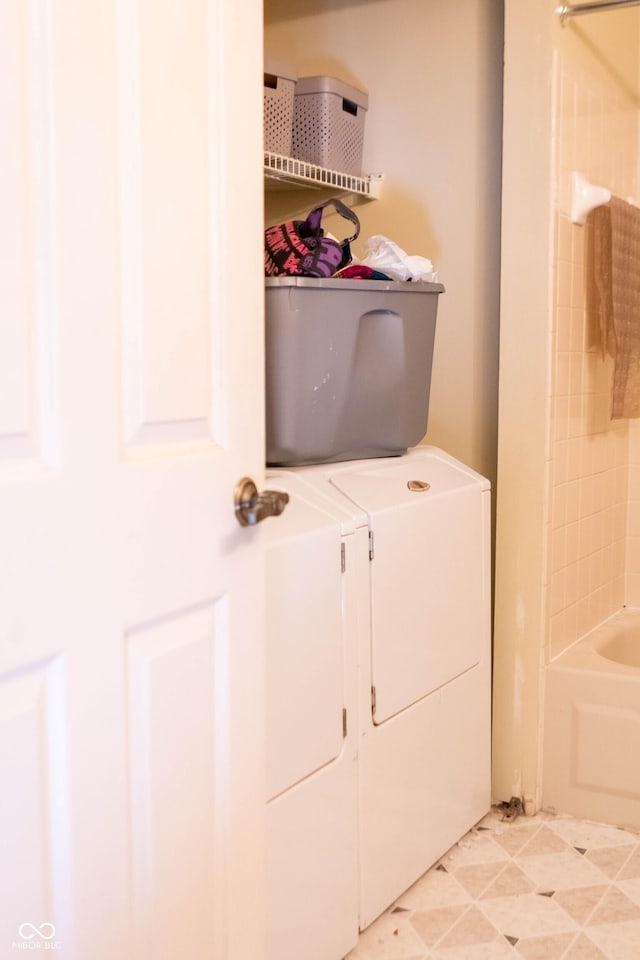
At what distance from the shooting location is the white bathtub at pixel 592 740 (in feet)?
7.95

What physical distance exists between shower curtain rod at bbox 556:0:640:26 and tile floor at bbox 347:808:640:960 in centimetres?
197

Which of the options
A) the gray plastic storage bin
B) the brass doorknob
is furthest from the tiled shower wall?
the brass doorknob

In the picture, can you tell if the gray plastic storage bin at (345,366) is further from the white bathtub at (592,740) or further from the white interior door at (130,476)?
the white bathtub at (592,740)

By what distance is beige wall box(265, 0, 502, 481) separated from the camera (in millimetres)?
2512

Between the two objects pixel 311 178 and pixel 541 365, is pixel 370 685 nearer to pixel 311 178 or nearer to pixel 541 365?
pixel 541 365

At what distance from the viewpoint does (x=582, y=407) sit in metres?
2.71

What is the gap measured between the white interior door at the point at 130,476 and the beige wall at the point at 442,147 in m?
1.30

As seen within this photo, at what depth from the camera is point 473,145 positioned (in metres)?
2.52

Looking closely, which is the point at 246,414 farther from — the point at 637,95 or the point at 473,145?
the point at 637,95

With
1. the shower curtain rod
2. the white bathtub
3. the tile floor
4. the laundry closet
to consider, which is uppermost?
the shower curtain rod

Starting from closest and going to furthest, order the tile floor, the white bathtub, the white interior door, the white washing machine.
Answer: the white interior door, the white washing machine, the tile floor, the white bathtub

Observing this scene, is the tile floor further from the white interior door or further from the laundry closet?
the white interior door

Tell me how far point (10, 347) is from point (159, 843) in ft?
2.08

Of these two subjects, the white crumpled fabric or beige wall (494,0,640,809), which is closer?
the white crumpled fabric
